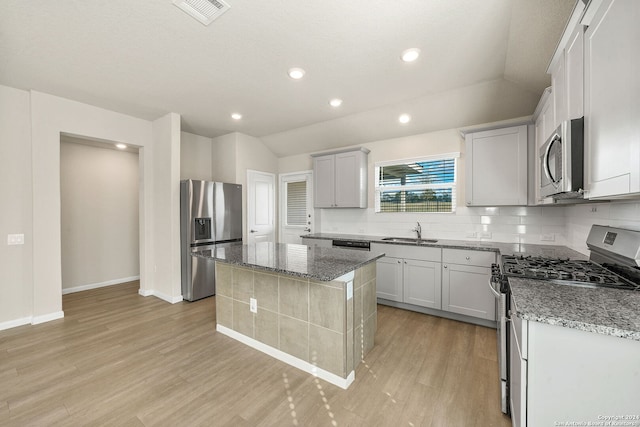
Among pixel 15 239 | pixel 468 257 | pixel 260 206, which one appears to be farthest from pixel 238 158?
pixel 468 257

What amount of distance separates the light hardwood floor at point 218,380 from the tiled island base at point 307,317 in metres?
0.11

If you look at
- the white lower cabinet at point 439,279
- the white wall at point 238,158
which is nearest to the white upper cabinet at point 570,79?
the white lower cabinet at point 439,279

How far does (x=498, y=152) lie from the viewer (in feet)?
10.3

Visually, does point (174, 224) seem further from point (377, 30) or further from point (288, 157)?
point (377, 30)

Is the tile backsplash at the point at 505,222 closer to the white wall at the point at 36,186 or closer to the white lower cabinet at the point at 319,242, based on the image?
the white lower cabinet at the point at 319,242

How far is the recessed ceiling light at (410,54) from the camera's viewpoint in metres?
2.34

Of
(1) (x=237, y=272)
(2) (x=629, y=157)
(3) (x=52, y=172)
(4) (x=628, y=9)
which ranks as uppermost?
(4) (x=628, y=9)

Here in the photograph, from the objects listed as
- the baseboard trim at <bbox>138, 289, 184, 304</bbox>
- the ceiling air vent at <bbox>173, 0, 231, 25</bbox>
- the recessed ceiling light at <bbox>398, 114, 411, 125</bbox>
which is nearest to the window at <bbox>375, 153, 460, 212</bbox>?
the recessed ceiling light at <bbox>398, 114, 411, 125</bbox>

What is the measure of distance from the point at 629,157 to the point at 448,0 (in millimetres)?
1454

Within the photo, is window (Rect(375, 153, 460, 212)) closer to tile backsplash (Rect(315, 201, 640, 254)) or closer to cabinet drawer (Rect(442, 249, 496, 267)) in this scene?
tile backsplash (Rect(315, 201, 640, 254))

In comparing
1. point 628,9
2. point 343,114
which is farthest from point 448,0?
point 343,114

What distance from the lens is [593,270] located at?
1.71 metres

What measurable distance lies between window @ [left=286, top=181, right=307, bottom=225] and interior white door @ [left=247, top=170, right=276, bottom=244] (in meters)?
0.33

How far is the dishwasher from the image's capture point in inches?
149
